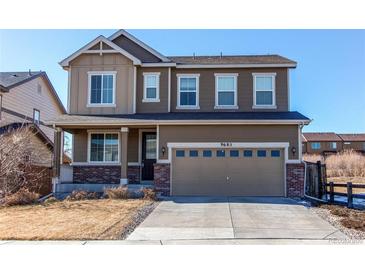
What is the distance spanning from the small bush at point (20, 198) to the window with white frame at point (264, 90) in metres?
10.8

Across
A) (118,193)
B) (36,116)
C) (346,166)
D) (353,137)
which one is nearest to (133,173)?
(118,193)

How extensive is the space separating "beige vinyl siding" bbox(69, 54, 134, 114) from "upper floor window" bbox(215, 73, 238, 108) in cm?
417

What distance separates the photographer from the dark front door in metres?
18.4

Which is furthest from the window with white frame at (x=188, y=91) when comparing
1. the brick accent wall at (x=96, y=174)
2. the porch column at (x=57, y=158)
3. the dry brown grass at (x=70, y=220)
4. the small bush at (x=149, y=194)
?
the dry brown grass at (x=70, y=220)

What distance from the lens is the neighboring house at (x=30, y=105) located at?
22.0 meters

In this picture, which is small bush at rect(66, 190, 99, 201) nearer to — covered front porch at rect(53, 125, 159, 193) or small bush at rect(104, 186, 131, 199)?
small bush at rect(104, 186, 131, 199)

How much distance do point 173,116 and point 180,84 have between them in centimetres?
235

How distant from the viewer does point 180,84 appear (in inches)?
744

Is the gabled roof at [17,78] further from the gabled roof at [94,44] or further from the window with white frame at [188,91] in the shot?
the window with white frame at [188,91]

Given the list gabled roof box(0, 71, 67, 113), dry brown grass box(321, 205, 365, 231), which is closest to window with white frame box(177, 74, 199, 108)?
dry brown grass box(321, 205, 365, 231)

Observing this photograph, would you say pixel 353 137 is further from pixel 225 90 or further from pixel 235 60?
pixel 225 90
